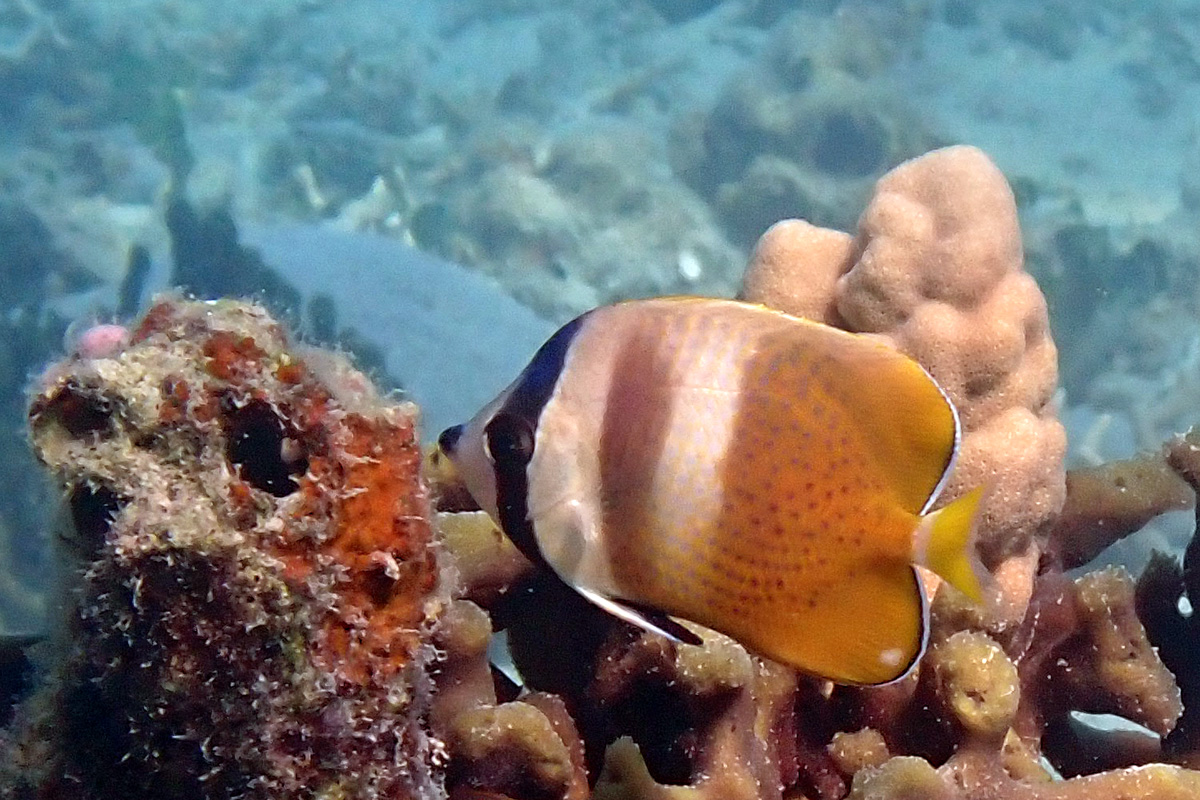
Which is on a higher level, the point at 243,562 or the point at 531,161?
the point at 243,562

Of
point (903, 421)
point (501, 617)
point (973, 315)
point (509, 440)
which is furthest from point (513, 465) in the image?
point (973, 315)

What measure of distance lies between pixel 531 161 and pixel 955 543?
14.6m

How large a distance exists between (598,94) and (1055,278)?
1031 centimetres

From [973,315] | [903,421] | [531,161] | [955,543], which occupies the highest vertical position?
[903,421]

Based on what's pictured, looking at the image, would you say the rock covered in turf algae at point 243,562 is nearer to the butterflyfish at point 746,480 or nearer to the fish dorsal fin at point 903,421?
the butterflyfish at point 746,480

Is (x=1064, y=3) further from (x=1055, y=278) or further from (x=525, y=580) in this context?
(x=525, y=580)

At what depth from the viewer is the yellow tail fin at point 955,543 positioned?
133 centimetres

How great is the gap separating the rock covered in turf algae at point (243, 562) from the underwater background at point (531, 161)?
4.65 meters

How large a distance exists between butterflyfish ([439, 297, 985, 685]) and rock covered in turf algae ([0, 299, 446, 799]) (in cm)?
28

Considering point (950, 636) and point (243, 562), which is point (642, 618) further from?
point (950, 636)

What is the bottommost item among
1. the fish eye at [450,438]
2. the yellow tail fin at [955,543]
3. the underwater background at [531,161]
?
the underwater background at [531,161]

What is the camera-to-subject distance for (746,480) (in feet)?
4.61

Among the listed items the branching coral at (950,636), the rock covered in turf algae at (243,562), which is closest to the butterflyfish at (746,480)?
the rock covered in turf algae at (243,562)

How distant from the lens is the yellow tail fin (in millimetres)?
1332
